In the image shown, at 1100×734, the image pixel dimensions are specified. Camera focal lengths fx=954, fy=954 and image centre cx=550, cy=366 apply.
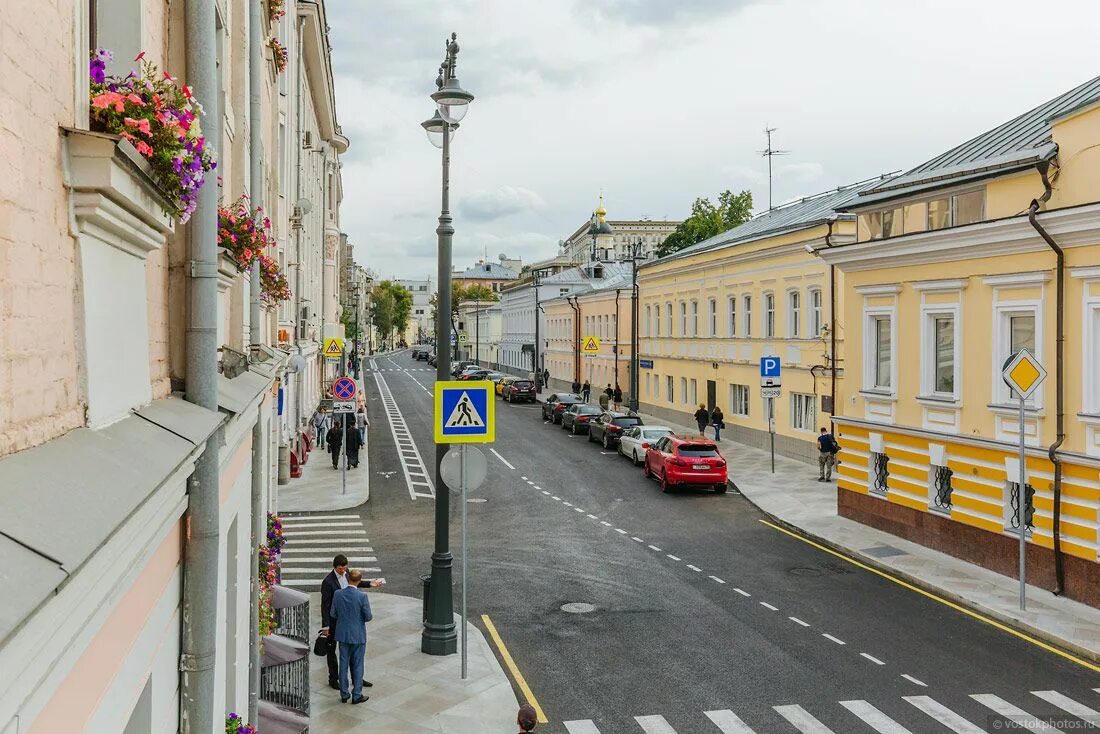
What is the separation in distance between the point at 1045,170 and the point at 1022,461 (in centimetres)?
500

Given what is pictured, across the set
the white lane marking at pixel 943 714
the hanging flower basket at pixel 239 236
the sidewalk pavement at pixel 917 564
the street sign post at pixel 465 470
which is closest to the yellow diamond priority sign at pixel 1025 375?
the sidewalk pavement at pixel 917 564

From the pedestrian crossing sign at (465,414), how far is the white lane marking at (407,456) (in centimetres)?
1423

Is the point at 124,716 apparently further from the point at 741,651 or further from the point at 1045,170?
the point at 1045,170

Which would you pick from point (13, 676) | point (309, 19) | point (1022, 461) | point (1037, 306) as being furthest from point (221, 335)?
point (309, 19)

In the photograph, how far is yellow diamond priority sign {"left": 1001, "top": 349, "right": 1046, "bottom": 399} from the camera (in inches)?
578

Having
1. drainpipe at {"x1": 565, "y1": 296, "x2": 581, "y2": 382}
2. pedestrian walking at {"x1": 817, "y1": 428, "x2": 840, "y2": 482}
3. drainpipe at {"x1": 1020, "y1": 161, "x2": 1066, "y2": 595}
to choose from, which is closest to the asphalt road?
drainpipe at {"x1": 1020, "y1": 161, "x2": 1066, "y2": 595}

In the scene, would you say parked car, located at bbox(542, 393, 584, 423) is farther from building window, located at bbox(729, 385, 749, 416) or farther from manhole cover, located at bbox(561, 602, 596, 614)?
manhole cover, located at bbox(561, 602, 596, 614)

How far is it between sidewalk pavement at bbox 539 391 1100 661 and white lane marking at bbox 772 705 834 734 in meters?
4.75

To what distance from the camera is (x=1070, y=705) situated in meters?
10.9

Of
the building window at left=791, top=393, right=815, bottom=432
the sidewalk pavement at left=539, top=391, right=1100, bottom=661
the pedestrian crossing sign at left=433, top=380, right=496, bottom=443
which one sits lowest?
the sidewalk pavement at left=539, top=391, right=1100, bottom=661

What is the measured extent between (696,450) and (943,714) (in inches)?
641

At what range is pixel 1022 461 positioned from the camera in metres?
14.8

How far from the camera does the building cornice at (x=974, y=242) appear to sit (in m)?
15.2

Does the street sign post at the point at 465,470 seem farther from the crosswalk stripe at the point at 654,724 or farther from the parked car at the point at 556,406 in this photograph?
the parked car at the point at 556,406
